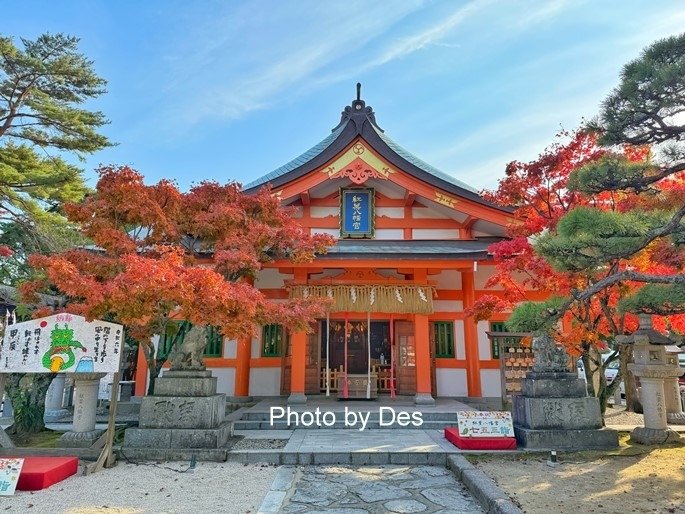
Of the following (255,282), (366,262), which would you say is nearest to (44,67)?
(255,282)

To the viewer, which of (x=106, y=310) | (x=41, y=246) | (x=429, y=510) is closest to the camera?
(x=429, y=510)

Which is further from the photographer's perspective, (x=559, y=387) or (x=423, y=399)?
(x=423, y=399)

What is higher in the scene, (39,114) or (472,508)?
(39,114)

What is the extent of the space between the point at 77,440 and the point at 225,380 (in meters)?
5.65

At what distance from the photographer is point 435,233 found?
1379cm

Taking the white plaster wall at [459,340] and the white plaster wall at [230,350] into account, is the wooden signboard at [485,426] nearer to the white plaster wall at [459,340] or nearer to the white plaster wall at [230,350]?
the white plaster wall at [459,340]

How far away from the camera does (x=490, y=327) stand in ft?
42.2

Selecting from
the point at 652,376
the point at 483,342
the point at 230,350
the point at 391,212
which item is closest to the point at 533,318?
the point at 652,376

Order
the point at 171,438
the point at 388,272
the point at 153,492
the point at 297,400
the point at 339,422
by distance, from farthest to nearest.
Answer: the point at 388,272 → the point at 297,400 → the point at 339,422 → the point at 171,438 → the point at 153,492

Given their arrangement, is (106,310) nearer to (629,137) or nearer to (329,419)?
(329,419)

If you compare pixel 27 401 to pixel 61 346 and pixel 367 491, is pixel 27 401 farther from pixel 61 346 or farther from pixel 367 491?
pixel 367 491

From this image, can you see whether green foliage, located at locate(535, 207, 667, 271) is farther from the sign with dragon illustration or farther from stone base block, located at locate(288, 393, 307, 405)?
stone base block, located at locate(288, 393, 307, 405)

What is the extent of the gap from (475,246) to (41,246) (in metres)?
11.8

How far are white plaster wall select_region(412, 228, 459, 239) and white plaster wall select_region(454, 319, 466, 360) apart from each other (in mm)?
2710
